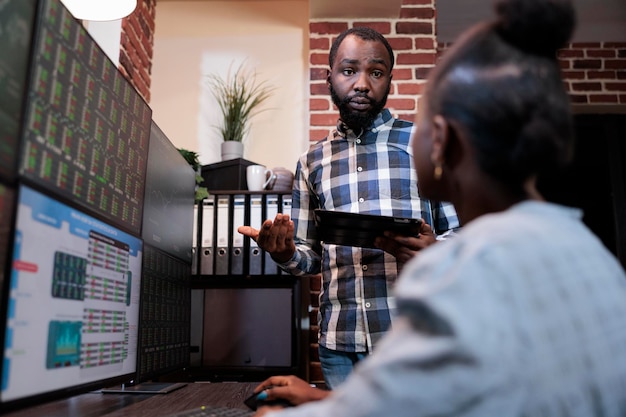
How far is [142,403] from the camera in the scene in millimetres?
1193

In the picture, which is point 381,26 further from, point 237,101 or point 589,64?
point 589,64

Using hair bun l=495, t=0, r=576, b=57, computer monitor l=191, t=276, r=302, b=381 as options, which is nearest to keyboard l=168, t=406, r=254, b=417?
hair bun l=495, t=0, r=576, b=57

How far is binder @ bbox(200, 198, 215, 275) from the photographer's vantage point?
90.6 inches

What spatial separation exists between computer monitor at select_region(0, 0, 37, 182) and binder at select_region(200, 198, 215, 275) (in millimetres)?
1551

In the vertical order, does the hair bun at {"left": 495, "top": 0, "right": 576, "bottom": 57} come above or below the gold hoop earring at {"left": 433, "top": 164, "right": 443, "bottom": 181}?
above

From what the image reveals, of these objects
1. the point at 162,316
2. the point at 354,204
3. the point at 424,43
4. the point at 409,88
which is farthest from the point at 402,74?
the point at 162,316

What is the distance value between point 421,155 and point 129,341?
796 mm

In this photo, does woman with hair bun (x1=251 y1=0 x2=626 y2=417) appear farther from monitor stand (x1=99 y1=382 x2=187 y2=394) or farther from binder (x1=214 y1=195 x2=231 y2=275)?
binder (x1=214 y1=195 x2=231 y2=275)

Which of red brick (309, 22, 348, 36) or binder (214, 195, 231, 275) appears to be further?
red brick (309, 22, 348, 36)

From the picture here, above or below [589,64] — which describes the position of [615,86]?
below

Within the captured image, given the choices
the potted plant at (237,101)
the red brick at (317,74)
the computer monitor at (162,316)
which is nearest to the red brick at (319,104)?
the red brick at (317,74)

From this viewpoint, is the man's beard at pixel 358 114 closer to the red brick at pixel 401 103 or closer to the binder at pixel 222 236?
the binder at pixel 222 236

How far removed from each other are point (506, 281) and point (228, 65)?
2.70 meters

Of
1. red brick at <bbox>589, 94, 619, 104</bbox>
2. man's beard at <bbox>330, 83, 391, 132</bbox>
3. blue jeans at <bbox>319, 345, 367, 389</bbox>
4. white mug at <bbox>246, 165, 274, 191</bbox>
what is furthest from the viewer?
red brick at <bbox>589, 94, 619, 104</bbox>
